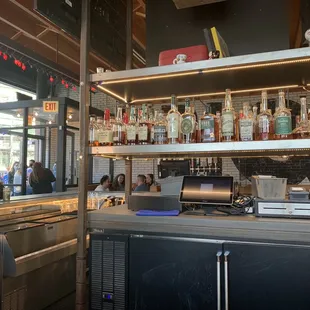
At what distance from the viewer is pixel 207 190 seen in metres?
1.67

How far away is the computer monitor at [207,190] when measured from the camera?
162 centimetres

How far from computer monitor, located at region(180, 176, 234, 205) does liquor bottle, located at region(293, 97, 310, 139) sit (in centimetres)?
42

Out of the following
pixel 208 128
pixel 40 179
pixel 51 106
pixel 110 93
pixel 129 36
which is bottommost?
pixel 40 179

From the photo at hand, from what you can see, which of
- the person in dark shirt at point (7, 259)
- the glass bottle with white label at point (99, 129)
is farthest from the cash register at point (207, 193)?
the person in dark shirt at point (7, 259)

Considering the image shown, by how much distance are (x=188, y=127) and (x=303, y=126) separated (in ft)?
1.95

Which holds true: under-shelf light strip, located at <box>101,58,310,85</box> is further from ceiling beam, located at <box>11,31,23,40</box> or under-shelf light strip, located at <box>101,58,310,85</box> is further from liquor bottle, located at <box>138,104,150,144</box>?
ceiling beam, located at <box>11,31,23,40</box>

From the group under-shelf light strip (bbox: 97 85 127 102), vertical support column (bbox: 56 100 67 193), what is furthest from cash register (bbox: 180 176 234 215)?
vertical support column (bbox: 56 100 67 193)

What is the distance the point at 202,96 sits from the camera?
2268 millimetres

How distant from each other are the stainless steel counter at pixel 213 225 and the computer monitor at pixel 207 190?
0.10 metres

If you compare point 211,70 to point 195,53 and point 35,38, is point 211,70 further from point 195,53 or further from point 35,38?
point 35,38

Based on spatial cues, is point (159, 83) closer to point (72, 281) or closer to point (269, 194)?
point (269, 194)

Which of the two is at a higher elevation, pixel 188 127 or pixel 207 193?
pixel 188 127

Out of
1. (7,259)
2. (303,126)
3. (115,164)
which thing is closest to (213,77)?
(303,126)

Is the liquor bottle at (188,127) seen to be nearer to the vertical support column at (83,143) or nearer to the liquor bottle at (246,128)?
the liquor bottle at (246,128)
